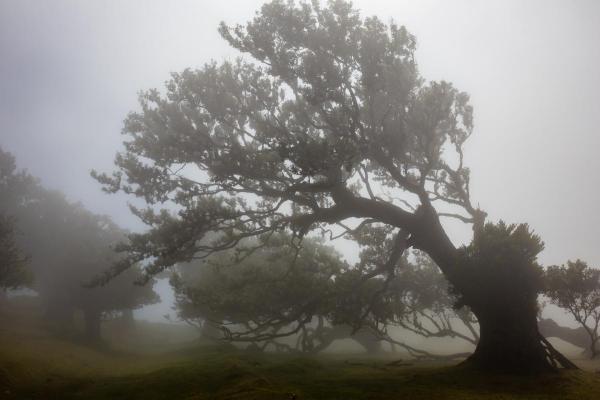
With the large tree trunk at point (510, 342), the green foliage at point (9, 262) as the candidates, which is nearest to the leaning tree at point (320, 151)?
the large tree trunk at point (510, 342)

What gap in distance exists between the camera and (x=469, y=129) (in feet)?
74.1

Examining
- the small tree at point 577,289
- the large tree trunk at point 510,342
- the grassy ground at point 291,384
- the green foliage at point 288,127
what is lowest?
the grassy ground at point 291,384

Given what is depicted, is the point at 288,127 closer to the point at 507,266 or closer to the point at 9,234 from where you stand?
the point at 507,266

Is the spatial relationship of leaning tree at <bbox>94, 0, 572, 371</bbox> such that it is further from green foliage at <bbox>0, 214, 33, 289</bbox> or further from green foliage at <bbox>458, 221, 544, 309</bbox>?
green foliage at <bbox>0, 214, 33, 289</bbox>

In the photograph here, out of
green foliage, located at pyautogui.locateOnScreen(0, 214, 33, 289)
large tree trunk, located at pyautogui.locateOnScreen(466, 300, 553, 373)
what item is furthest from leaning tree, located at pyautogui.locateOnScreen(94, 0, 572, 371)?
green foliage, located at pyautogui.locateOnScreen(0, 214, 33, 289)

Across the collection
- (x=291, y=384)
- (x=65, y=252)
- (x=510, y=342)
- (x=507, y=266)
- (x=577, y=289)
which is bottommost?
(x=291, y=384)

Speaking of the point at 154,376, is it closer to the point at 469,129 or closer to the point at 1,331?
the point at 469,129

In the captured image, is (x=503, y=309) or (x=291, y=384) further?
(x=503, y=309)

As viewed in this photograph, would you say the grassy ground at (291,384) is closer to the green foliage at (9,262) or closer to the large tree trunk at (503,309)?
the large tree trunk at (503,309)

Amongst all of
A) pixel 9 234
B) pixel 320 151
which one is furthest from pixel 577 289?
pixel 9 234

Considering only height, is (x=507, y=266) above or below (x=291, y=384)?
above

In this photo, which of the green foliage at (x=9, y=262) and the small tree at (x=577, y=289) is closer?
the small tree at (x=577, y=289)

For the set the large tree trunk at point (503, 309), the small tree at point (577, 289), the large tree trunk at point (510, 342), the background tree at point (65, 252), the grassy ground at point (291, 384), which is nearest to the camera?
the grassy ground at point (291, 384)

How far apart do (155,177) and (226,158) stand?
5.04 metres
